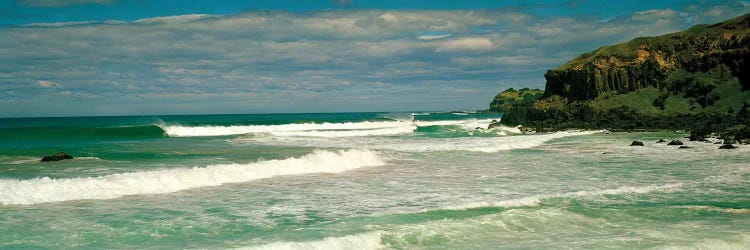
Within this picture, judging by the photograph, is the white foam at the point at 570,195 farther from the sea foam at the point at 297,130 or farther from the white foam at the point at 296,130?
the white foam at the point at 296,130

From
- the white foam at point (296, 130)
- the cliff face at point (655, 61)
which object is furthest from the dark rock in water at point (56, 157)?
the cliff face at point (655, 61)

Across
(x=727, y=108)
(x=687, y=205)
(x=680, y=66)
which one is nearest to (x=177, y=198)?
(x=687, y=205)

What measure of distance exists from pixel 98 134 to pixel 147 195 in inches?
1616

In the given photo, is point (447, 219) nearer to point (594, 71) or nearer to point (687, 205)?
point (687, 205)

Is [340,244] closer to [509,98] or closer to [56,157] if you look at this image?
[56,157]

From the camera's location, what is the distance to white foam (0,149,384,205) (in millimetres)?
12898

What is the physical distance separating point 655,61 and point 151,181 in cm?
4596

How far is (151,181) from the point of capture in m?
14.8

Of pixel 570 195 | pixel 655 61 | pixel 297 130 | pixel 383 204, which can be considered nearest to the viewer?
pixel 383 204

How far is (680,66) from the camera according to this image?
1909 inches

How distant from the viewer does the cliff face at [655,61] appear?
46.1 m

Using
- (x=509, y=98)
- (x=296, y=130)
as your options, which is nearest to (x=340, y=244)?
(x=296, y=130)

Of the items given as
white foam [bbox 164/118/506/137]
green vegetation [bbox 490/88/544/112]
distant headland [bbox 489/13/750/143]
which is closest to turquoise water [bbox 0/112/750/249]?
distant headland [bbox 489/13/750/143]

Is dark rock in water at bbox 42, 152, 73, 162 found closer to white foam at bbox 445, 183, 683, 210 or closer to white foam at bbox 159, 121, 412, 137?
white foam at bbox 445, 183, 683, 210
